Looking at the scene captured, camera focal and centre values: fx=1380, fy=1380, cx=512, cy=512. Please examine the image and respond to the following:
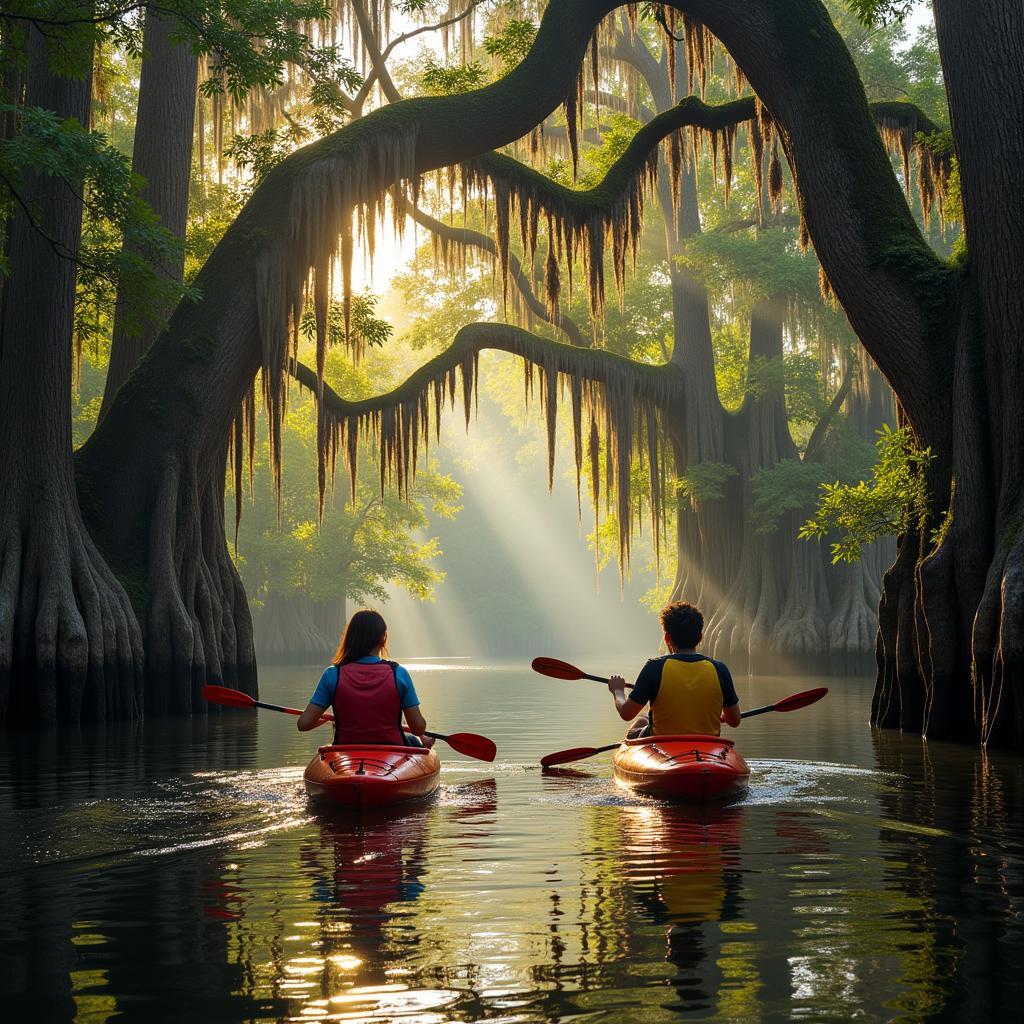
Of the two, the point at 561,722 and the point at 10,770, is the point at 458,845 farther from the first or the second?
the point at 561,722

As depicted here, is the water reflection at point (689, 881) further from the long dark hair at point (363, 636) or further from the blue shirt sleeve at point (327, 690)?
the blue shirt sleeve at point (327, 690)

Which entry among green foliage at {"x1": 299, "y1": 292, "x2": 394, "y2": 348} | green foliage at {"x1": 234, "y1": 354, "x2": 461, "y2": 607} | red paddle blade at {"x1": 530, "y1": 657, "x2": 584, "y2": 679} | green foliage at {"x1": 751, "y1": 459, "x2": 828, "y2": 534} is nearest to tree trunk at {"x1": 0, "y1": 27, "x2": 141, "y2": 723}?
red paddle blade at {"x1": 530, "y1": 657, "x2": 584, "y2": 679}

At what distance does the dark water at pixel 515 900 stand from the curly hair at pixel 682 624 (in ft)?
3.76

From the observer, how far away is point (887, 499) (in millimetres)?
15062

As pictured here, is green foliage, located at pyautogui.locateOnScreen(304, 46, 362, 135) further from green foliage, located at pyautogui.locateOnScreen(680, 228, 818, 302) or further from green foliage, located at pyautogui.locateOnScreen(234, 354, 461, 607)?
green foliage, located at pyautogui.locateOnScreen(234, 354, 461, 607)

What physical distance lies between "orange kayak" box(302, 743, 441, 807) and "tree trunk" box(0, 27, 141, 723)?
23.0 ft

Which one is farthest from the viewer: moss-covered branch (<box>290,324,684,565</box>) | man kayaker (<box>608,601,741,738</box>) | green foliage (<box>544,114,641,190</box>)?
green foliage (<box>544,114,641,190</box>)

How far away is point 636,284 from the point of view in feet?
127

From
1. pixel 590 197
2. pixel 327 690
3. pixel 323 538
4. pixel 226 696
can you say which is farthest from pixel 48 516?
pixel 323 538

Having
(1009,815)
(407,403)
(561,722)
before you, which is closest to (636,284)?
(407,403)

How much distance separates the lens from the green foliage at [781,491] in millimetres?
31859

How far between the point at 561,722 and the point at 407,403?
27.6ft

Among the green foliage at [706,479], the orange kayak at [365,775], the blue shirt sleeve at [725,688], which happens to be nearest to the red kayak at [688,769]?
the blue shirt sleeve at [725,688]

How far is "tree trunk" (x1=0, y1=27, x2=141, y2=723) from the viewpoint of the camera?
1513cm
